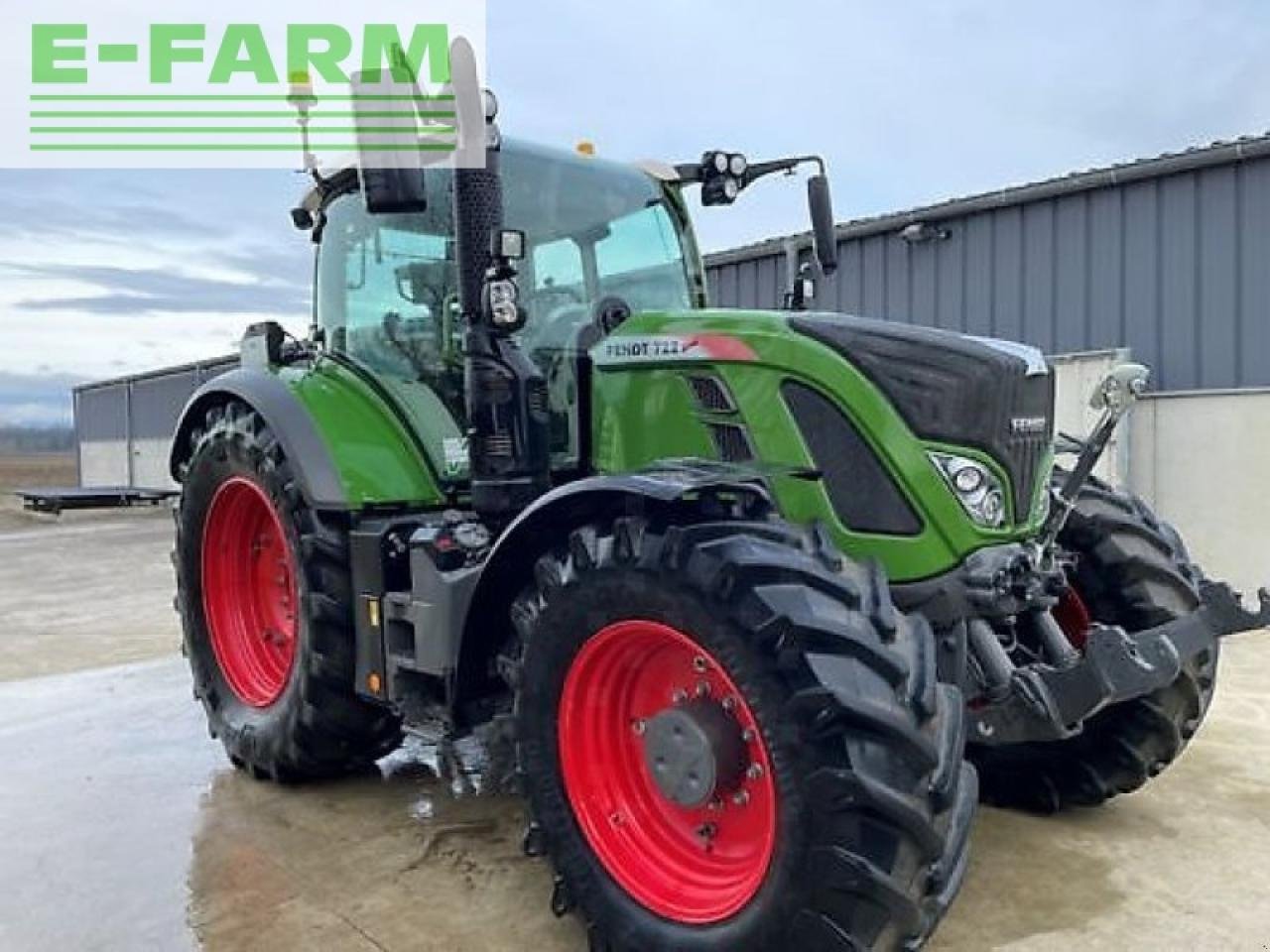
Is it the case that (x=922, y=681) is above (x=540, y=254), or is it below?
below

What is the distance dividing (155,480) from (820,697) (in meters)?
24.4

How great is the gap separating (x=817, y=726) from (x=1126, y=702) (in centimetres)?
172

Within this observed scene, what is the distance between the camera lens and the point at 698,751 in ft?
9.02

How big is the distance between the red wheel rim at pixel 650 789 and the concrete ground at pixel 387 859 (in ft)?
1.05

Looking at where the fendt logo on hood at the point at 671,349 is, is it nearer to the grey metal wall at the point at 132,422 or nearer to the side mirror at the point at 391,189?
the side mirror at the point at 391,189

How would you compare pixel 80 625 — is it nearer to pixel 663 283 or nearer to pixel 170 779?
pixel 170 779

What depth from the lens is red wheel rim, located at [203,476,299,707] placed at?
4664mm

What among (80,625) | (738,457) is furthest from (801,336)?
(80,625)

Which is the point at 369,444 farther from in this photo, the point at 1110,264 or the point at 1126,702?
the point at 1110,264

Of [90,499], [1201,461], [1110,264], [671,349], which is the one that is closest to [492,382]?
[671,349]

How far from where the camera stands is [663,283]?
4230 millimetres

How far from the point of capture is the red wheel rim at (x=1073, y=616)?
12.4ft

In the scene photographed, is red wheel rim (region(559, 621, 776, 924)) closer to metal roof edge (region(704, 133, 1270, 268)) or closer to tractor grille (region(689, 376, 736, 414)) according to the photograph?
tractor grille (region(689, 376, 736, 414))

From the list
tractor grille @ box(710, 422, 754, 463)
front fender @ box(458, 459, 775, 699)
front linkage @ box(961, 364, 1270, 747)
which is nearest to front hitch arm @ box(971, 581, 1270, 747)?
front linkage @ box(961, 364, 1270, 747)
